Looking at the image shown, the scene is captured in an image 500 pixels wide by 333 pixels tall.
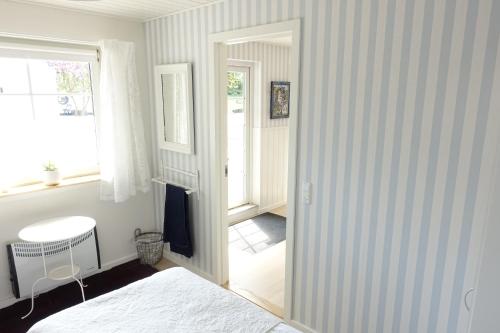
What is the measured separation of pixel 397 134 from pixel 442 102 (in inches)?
10.1

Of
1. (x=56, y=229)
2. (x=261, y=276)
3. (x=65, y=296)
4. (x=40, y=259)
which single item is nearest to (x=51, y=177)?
(x=56, y=229)

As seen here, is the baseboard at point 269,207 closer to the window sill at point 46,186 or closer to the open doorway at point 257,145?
the open doorway at point 257,145

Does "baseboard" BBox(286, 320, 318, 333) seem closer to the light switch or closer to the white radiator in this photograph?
the light switch

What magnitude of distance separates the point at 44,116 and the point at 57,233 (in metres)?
1.05

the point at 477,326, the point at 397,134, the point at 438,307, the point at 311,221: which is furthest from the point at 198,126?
the point at 477,326

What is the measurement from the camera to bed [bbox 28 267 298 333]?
60.9 inches

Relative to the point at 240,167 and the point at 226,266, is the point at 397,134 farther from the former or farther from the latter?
the point at 240,167

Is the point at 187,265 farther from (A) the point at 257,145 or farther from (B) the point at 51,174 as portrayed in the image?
(A) the point at 257,145

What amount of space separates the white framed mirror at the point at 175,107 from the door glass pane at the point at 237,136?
1.23 m

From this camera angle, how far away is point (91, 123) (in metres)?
3.14

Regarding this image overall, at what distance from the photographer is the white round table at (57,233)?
2.40 meters

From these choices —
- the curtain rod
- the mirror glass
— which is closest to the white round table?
the mirror glass

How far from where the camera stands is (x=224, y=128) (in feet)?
9.12

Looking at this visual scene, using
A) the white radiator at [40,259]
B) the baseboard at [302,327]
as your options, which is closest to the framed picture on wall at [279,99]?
the white radiator at [40,259]
